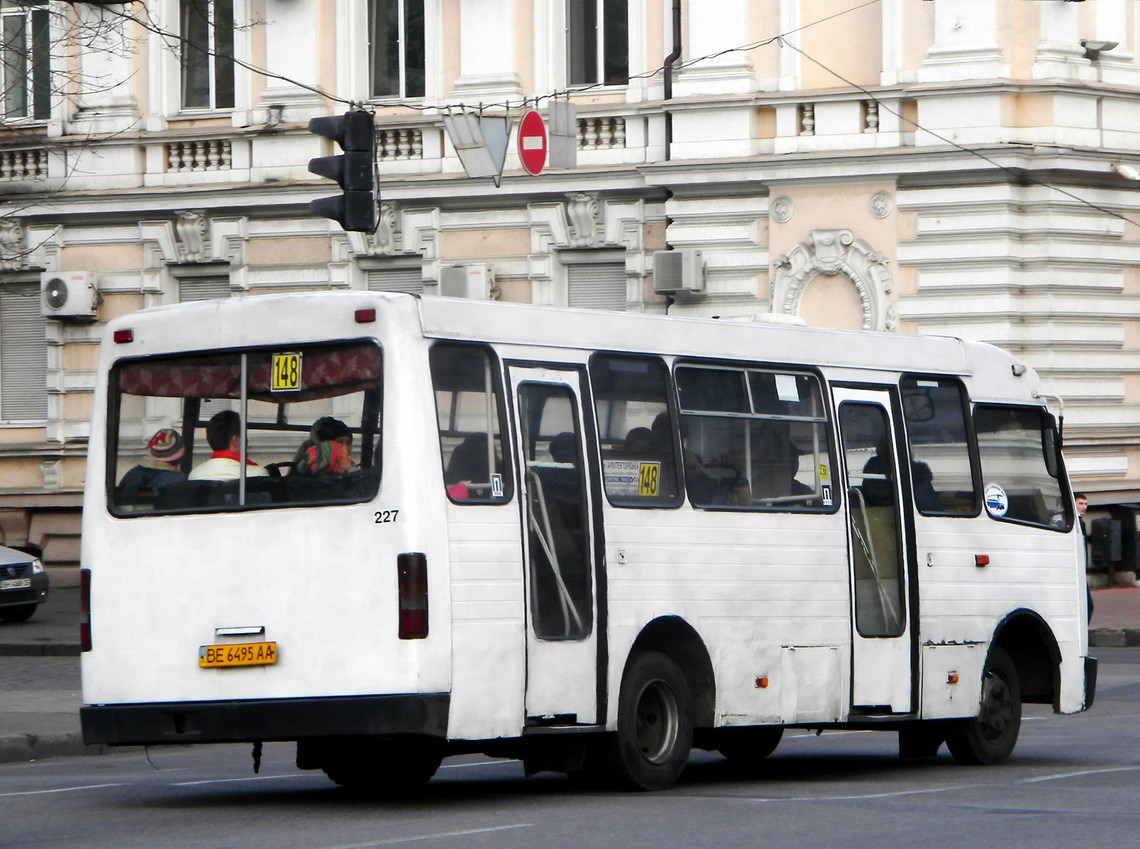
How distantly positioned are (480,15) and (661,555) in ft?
59.8

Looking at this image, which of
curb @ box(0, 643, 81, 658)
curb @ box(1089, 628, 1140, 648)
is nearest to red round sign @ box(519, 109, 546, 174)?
curb @ box(0, 643, 81, 658)

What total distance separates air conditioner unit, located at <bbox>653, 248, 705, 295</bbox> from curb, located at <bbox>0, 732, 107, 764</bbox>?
12.6 m

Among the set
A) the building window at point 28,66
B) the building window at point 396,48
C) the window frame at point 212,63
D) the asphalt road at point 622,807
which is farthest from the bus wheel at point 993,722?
the building window at point 28,66

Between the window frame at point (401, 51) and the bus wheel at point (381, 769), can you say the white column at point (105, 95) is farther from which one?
the bus wheel at point (381, 769)

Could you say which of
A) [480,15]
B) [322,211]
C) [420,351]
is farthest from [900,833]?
[480,15]

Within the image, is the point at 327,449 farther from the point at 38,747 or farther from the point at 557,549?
the point at 38,747

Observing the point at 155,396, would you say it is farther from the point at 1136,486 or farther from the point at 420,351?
the point at 1136,486

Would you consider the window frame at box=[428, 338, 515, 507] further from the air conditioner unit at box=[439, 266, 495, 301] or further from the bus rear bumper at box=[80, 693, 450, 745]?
the air conditioner unit at box=[439, 266, 495, 301]

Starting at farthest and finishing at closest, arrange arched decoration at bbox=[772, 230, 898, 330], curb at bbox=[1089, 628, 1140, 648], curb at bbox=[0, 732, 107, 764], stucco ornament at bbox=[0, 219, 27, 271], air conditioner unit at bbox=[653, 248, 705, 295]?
stucco ornament at bbox=[0, 219, 27, 271] < air conditioner unit at bbox=[653, 248, 705, 295] < arched decoration at bbox=[772, 230, 898, 330] < curb at bbox=[1089, 628, 1140, 648] < curb at bbox=[0, 732, 107, 764]

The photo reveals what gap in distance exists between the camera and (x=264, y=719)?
10883 mm

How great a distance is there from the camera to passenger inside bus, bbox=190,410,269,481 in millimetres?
11297

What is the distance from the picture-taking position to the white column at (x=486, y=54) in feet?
94.7

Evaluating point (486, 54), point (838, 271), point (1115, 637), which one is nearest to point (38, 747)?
point (1115, 637)

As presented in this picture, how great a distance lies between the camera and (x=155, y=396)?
11.6 meters
